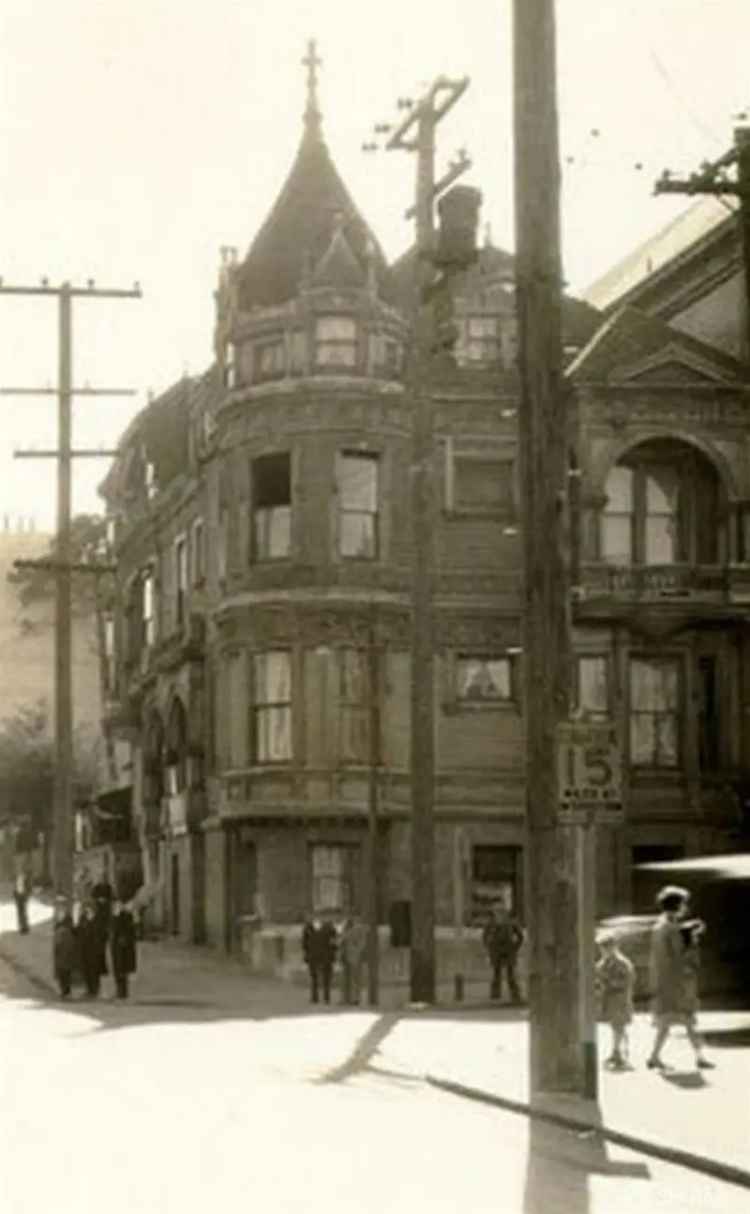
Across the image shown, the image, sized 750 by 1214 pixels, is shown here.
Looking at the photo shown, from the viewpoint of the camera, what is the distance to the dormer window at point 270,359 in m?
42.5

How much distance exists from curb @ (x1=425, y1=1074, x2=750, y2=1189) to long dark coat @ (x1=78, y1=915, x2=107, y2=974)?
47.6 feet

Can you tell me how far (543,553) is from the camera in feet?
56.9

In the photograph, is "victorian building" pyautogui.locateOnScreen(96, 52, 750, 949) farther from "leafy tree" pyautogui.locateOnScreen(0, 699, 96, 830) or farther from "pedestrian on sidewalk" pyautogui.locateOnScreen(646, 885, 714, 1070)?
"leafy tree" pyautogui.locateOnScreen(0, 699, 96, 830)

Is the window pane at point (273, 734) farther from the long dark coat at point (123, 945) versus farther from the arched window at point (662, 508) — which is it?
the long dark coat at point (123, 945)

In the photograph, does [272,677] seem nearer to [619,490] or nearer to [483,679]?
[483,679]

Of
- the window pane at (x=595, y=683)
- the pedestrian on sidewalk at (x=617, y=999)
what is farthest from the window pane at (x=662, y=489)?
the pedestrian on sidewalk at (x=617, y=999)

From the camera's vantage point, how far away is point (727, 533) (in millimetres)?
43594

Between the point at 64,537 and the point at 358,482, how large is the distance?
307 inches

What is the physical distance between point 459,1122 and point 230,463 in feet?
92.7

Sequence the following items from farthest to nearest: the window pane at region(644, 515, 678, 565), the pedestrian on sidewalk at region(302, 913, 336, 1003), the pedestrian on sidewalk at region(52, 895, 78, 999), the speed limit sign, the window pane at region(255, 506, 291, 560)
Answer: the window pane at region(644, 515, 678, 565), the window pane at region(255, 506, 291, 560), the pedestrian on sidewalk at region(302, 913, 336, 1003), the pedestrian on sidewalk at region(52, 895, 78, 999), the speed limit sign

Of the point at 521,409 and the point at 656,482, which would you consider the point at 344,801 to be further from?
the point at 521,409

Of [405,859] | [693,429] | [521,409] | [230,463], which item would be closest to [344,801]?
[405,859]

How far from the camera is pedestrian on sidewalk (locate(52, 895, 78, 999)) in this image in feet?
108

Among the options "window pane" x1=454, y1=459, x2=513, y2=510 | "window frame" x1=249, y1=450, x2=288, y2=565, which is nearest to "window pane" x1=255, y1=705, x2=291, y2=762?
"window frame" x1=249, y1=450, x2=288, y2=565
